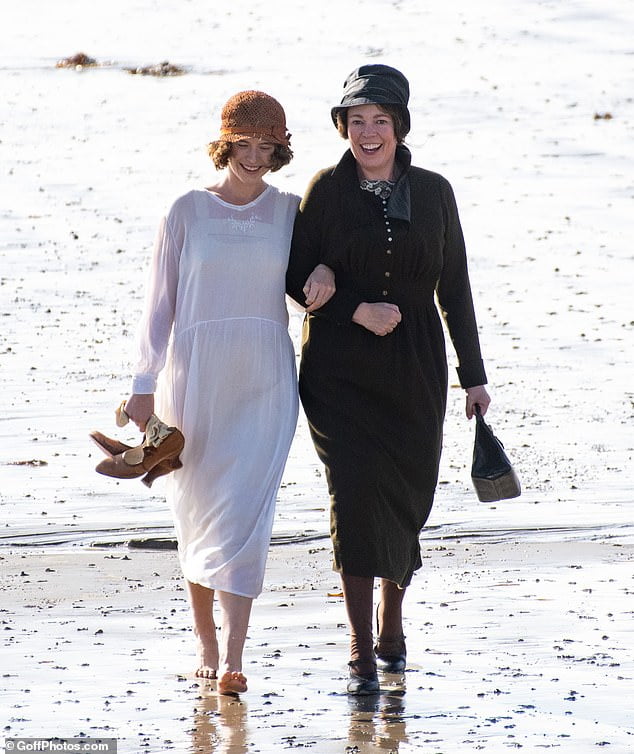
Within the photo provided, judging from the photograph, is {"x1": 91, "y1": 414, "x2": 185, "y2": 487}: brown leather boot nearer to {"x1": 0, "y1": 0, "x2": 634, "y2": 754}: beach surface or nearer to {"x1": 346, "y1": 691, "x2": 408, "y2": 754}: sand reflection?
{"x1": 0, "y1": 0, "x2": 634, "y2": 754}: beach surface

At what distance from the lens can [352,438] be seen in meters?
4.77

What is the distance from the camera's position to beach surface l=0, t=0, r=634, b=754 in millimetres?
4500

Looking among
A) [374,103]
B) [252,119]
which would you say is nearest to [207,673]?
[252,119]

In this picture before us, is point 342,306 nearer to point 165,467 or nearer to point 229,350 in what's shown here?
point 229,350

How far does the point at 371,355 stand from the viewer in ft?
15.6

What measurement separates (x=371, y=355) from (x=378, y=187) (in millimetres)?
514

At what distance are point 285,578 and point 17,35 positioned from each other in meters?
18.6

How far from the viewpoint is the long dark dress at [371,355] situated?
474 centimetres

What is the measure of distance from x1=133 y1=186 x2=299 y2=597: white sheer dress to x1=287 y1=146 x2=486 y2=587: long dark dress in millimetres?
110

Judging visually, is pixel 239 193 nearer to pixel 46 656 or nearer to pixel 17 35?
pixel 46 656

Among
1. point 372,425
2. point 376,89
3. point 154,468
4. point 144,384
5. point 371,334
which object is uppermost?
point 376,89

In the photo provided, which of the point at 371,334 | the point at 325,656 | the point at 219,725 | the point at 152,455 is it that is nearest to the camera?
the point at 219,725

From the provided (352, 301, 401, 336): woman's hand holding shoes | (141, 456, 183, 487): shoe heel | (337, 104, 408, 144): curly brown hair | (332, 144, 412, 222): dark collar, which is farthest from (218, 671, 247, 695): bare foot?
(337, 104, 408, 144): curly brown hair

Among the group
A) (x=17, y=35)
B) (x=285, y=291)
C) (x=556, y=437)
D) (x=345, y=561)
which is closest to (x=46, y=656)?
(x=345, y=561)
